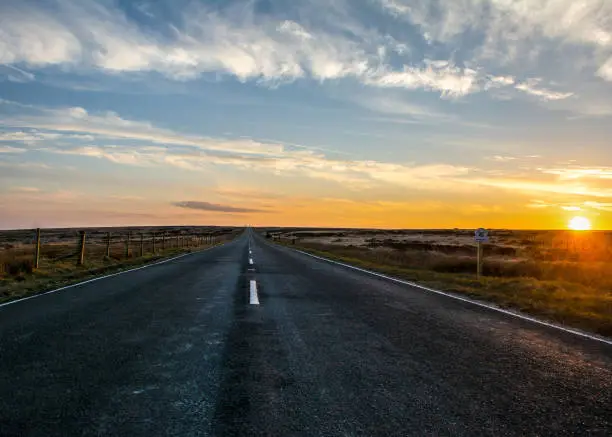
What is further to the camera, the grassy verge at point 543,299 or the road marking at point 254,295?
the road marking at point 254,295

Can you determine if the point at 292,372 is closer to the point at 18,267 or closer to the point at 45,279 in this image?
the point at 45,279

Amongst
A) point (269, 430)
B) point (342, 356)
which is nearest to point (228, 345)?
point (342, 356)

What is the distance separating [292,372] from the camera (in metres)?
4.70

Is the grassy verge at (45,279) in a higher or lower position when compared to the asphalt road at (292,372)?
lower

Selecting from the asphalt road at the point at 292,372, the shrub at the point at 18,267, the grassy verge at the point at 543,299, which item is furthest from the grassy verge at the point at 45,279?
the grassy verge at the point at 543,299

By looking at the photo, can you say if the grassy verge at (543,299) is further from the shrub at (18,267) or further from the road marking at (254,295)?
the shrub at (18,267)

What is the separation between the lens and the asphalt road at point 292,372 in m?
3.44

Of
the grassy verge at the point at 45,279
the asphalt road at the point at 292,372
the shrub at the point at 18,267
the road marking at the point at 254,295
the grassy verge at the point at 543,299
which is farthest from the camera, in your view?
the shrub at the point at 18,267

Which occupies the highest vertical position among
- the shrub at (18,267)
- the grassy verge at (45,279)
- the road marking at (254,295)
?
the road marking at (254,295)

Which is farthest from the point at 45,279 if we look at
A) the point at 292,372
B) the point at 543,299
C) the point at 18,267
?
the point at 543,299

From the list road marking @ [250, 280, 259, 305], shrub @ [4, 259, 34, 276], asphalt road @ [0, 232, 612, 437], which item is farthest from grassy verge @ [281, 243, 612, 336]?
shrub @ [4, 259, 34, 276]

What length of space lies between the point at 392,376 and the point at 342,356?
2.87 ft

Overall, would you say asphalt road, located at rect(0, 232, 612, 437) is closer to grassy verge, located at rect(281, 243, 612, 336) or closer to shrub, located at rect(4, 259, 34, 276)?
grassy verge, located at rect(281, 243, 612, 336)

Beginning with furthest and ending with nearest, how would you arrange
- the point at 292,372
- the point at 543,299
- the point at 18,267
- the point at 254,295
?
the point at 18,267
the point at 543,299
the point at 254,295
the point at 292,372
